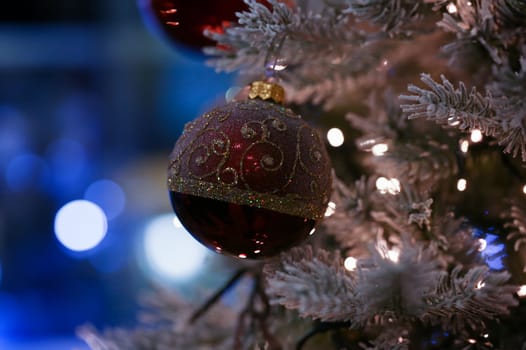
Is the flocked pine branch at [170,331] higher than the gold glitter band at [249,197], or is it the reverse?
the gold glitter band at [249,197]

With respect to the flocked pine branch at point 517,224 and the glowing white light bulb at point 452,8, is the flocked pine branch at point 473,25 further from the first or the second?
the flocked pine branch at point 517,224

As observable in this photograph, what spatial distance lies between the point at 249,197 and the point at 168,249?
2.27 m

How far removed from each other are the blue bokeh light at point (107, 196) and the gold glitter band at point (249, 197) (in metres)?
2.85

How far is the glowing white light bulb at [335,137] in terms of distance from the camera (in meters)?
0.64

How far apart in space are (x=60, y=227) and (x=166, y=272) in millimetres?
674

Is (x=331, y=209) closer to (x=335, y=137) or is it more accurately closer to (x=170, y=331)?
(x=335, y=137)

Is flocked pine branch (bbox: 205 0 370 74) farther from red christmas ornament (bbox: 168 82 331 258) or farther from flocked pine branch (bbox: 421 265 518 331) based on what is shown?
flocked pine branch (bbox: 421 265 518 331)

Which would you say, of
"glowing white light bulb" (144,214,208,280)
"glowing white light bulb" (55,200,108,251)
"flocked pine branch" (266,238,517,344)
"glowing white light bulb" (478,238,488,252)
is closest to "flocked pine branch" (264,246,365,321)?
"flocked pine branch" (266,238,517,344)

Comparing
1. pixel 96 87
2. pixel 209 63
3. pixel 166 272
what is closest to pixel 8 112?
pixel 96 87

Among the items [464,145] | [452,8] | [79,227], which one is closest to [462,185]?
[464,145]

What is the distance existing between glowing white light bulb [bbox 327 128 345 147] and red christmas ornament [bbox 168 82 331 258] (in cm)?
19

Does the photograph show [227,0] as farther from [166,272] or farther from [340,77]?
[166,272]

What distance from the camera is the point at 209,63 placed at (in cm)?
57

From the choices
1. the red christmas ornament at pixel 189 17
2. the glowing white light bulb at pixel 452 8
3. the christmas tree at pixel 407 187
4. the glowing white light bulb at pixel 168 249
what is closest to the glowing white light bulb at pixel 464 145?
the christmas tree at pixel 407 187
